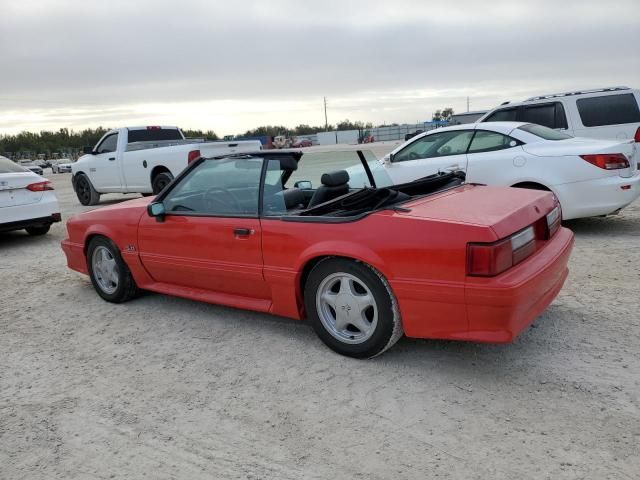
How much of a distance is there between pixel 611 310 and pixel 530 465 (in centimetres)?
→ 207

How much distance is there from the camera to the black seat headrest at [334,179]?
381 centimetres

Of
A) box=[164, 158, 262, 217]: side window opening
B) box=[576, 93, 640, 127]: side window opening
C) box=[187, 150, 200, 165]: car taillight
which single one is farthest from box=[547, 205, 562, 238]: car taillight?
box=[187, 150, 200, 165]: car taillight

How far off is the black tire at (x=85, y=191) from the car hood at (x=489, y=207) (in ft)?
37.5

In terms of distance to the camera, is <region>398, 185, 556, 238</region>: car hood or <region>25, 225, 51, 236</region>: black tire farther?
<region>25, 225, 51, 236</region>: black tire

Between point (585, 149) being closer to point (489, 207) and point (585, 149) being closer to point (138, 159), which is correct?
point (489, 207)

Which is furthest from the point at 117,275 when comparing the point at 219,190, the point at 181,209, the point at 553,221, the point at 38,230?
the point at 38,230

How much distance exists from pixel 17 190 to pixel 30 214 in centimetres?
39

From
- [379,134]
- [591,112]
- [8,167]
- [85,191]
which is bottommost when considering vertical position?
[379,134]

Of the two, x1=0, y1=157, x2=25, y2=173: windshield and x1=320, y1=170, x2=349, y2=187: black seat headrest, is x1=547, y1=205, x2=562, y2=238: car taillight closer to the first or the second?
x1=320, y1=170, x2=349, y2=187: black seat headrest

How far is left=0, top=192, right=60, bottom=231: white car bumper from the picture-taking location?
7725 millimetres

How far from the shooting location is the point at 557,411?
266 centimetres

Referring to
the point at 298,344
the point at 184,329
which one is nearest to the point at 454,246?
the point at 298,344

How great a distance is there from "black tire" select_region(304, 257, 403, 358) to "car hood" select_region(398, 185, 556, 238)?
0.44 m

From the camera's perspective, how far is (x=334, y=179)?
3.82 meters
